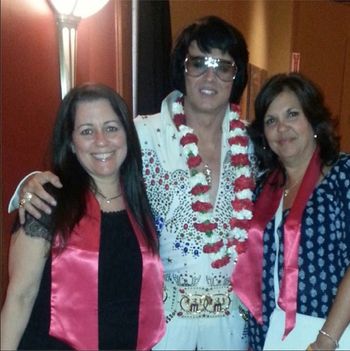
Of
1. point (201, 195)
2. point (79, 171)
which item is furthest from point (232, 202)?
point (79, 171)

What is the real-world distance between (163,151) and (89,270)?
57cm

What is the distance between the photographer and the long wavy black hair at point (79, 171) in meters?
1.46

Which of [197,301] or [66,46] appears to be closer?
[197,301]

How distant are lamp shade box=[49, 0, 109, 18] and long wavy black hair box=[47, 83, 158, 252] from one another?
0.83 meters

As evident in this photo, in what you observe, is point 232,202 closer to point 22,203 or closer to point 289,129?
point 289,129

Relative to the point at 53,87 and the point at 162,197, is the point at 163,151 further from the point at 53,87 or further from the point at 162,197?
the point at 53,87

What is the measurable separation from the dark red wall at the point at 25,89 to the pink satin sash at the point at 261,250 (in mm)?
840

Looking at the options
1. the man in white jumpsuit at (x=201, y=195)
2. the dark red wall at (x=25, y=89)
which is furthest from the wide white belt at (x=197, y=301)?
the dark red wall at (x=25, y=89)

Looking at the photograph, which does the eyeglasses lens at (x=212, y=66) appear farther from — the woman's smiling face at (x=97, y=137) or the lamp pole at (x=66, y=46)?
the lamp pole at (x=66, y=46)

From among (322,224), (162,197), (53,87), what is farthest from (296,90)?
(53,87)

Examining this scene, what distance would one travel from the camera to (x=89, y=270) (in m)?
1.49

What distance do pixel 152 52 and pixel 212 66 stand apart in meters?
1.56

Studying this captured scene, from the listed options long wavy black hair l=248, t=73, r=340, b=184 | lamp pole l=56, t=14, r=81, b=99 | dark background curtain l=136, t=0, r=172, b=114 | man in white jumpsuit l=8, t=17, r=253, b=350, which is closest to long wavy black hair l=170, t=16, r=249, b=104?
man in white jumpsuit l=8, t=17, r=253, b=350

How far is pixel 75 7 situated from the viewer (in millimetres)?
2268
